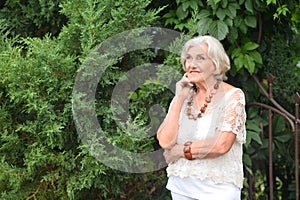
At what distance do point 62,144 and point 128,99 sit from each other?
487mm

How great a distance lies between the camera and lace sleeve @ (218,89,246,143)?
2.58 metres

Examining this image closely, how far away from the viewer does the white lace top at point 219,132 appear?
2605 millimetres

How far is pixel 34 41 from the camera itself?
327 centimetres

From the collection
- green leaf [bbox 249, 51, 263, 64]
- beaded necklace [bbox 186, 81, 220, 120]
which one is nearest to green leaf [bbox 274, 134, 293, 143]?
green leaf [bbox 249, 51, 263, 64]

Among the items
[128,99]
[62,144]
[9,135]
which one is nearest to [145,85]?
[128,99]

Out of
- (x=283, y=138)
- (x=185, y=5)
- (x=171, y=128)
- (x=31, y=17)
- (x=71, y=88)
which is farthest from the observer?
(x=283, y=138)

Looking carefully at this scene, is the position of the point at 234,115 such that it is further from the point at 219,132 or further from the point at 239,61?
the point at 239,61

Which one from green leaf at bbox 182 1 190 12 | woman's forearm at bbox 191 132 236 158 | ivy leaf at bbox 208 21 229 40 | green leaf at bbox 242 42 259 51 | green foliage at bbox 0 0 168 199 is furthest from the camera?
green leaf at bbox 242 42 259 51

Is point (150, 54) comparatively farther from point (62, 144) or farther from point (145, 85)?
point (62, 144)

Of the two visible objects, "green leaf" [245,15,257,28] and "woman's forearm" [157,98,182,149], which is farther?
"green leaf" [245,15,257,28]

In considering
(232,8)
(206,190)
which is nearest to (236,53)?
(232,8)

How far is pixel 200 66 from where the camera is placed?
2654mm

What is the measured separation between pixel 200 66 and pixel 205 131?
1.00 feet

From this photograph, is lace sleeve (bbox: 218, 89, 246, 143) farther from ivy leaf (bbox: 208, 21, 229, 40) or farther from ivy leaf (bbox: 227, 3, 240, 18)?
ivy leaf (bbox: 227, 3, 240, 18)
